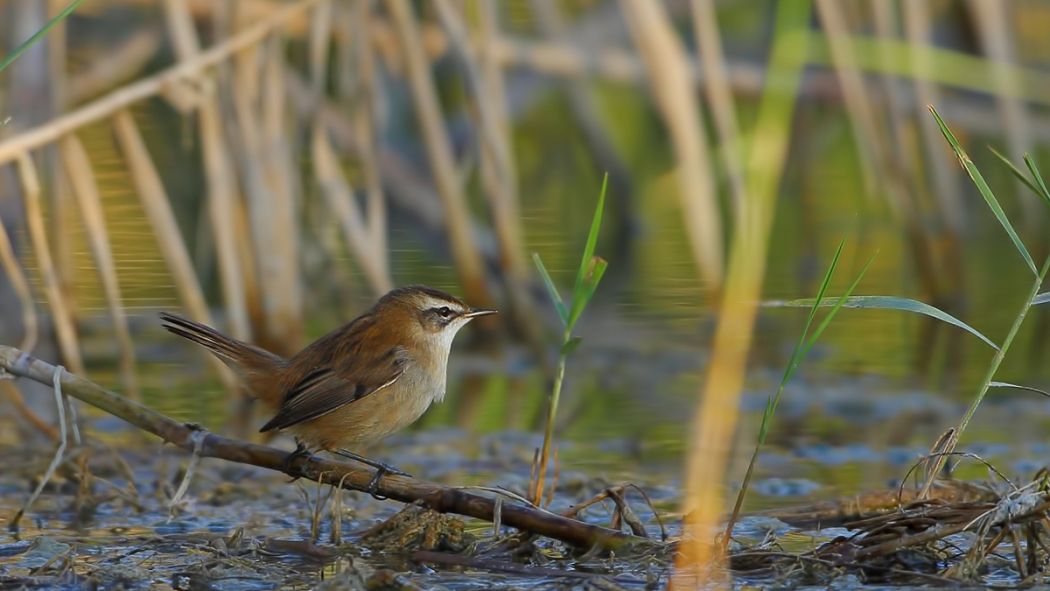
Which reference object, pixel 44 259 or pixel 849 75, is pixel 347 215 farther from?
pixel 849 75

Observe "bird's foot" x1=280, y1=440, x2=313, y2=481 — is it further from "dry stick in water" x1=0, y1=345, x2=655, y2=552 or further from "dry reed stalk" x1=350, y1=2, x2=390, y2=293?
"dry reed stalk" x1=350, y1=2, x2=390, y2=293

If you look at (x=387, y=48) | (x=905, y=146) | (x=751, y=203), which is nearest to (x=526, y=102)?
(x=387, y=48)

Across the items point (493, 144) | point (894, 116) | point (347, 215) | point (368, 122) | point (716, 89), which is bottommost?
point (347, 215)

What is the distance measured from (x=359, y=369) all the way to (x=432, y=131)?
299 cm

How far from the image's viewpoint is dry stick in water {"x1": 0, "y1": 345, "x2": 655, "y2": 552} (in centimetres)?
437

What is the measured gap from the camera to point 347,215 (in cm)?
778

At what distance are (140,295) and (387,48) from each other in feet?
9.44

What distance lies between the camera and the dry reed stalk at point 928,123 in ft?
29.6

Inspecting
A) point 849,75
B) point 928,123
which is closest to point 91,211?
point 849,75

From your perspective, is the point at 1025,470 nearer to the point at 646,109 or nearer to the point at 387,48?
the point at 387,48

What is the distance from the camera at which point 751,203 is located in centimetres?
376

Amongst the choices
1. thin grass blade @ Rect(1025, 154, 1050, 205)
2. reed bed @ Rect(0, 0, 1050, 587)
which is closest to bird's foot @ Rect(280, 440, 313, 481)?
reed bed @ Rect(0, 0, 1050, 587)

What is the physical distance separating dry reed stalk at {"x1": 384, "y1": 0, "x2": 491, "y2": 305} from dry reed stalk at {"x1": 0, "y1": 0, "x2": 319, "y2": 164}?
0.57 meters

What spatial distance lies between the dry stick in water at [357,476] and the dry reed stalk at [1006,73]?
604 centimetres
